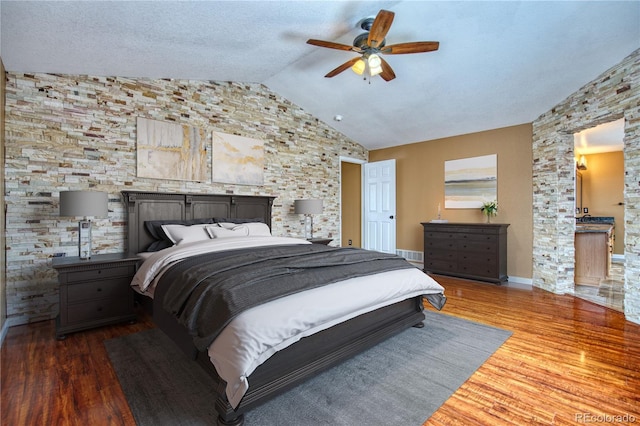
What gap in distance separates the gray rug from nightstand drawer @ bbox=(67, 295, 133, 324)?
0.39 m

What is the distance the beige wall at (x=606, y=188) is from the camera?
22.2 ft

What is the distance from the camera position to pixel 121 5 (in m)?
2.43

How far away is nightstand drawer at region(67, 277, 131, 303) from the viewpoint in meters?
2.95

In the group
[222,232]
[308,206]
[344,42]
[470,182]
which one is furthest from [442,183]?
[222,232]

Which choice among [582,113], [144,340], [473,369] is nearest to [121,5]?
[144,340]

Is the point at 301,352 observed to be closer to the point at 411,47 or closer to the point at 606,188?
the point at 411,47

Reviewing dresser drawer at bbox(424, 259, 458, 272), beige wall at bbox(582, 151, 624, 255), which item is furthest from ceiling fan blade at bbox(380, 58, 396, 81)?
beige wall at bbox(582, 151, 624, 255)

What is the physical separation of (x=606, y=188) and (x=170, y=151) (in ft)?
29.2

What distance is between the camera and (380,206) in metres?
6.62

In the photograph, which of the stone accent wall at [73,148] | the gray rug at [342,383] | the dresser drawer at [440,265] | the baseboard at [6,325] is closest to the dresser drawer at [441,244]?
the dresser drawer at [440,265]

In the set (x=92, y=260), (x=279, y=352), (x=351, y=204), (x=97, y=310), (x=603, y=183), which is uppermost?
(x=603, y=183)

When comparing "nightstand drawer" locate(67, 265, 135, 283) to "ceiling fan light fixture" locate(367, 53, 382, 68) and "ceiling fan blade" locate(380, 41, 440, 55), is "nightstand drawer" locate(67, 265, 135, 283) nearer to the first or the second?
"ceiling fan light fixture" locate(367, 53, 382, 68)

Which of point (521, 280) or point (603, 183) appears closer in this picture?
point (521, 280)

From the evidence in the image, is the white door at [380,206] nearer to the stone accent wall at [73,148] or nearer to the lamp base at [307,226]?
the lamp base at [307,226]
